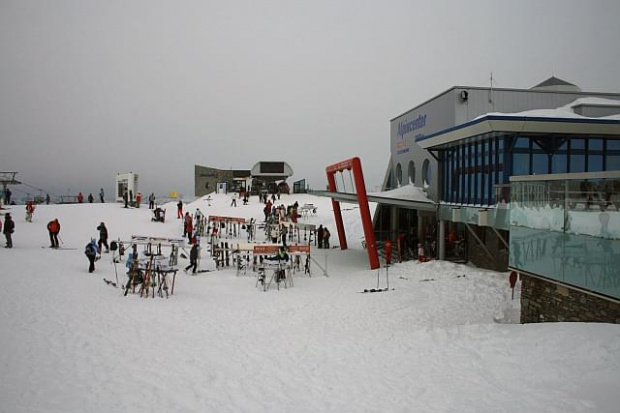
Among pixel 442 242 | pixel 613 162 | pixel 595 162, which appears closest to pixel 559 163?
pixel 595 162

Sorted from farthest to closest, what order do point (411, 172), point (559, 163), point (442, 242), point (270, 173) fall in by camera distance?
1. point (270, 173)
2. point (411, 172)
3. point (442, 242)
4. point (559, 163)

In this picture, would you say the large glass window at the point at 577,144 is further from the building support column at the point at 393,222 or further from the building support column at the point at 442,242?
the building support column at the point at 393,222

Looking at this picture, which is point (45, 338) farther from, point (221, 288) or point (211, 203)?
point (211, 203)

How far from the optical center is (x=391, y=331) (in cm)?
1055

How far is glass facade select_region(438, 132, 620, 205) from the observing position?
578 inches

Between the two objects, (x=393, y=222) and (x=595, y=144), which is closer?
(x=595, y=144)

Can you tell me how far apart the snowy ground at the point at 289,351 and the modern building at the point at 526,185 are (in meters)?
1.09

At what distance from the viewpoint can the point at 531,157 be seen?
48.5 feet

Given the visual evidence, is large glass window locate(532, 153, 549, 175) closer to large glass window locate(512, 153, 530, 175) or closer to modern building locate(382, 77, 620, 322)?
modern building locate(382, 77, 620, 322)

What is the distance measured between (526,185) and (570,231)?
1522 mm

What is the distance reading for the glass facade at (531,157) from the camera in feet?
48.2

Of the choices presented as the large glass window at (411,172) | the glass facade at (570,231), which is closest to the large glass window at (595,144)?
the glass facade at (570,231)

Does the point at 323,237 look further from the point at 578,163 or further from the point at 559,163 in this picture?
the point at 578,163

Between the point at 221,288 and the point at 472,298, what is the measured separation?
8.09 m
